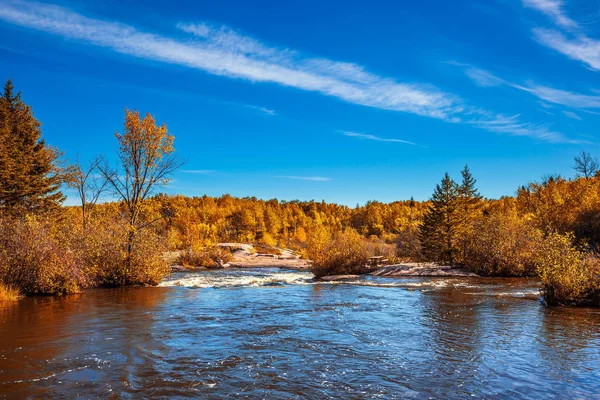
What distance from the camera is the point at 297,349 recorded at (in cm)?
1021

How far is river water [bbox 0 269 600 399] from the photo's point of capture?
7.45 m

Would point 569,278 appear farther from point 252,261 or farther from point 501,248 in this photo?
point 252,261

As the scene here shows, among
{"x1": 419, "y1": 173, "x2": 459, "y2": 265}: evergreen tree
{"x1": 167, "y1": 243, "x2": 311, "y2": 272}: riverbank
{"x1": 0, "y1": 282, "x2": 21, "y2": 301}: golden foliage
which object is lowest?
{"x1": 167, "y1": 243, "x2": 311, "y2": 272}: riverbank

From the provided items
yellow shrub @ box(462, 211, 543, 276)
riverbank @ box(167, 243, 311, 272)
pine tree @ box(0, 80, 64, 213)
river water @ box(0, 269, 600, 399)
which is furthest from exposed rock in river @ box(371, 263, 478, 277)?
pine tree @ box(0, 80, 64, 213)

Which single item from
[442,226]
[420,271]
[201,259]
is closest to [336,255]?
[420,271]

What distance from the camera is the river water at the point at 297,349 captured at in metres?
7.45

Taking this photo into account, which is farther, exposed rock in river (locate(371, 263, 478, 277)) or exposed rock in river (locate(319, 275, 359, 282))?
exposed rock in river (locate(371, 263, 478, 277))

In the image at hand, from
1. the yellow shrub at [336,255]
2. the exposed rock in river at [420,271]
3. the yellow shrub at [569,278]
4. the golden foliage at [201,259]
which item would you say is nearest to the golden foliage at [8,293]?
the yellow shrub at [336,255]

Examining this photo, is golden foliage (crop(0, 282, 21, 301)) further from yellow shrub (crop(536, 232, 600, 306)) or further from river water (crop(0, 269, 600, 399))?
yellow shrub (crop(536, 232, 600, 306))

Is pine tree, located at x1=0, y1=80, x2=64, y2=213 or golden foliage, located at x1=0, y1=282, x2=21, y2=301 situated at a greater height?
pine tree, located at x1=0, y1=80, x2=64, y2=213

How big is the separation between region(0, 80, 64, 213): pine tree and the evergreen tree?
3876 cm

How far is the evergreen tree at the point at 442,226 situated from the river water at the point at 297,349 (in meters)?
21.6

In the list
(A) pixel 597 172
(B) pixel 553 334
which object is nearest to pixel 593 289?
(B) pixel 553 334

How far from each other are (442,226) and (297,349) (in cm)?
3396
